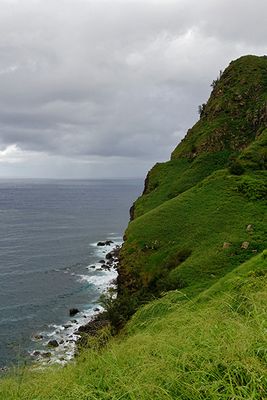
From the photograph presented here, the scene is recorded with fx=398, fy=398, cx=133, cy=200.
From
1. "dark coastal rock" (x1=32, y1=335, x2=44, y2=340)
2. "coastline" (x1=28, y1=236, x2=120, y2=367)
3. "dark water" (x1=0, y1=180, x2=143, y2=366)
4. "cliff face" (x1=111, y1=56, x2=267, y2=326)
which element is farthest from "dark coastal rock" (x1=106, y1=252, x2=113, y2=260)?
"dark coastal rock" (x1=32, y1=335, x2=44, y2=340)

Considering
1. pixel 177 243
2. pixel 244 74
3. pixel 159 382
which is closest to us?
pixel 159 382

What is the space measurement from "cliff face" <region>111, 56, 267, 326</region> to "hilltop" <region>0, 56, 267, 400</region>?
0.52ft

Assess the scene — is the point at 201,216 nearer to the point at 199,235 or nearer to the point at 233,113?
the point at 199,235

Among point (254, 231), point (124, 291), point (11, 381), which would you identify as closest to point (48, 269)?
point (124, 291)

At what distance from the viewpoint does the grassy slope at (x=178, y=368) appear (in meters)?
6.04

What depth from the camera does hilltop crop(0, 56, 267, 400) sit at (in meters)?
6.55

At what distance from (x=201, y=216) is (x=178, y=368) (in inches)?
1741

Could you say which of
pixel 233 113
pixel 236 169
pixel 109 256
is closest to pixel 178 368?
pixel 236 169

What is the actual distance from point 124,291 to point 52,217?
4949 inches

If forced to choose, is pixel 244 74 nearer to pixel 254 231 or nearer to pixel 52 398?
pixel 254 231

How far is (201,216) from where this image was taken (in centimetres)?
5019

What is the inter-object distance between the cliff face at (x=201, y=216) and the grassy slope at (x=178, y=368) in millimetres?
18213

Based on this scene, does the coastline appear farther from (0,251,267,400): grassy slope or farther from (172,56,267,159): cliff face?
(172,56,267,159): cliff face

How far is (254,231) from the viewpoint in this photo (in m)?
42.5
